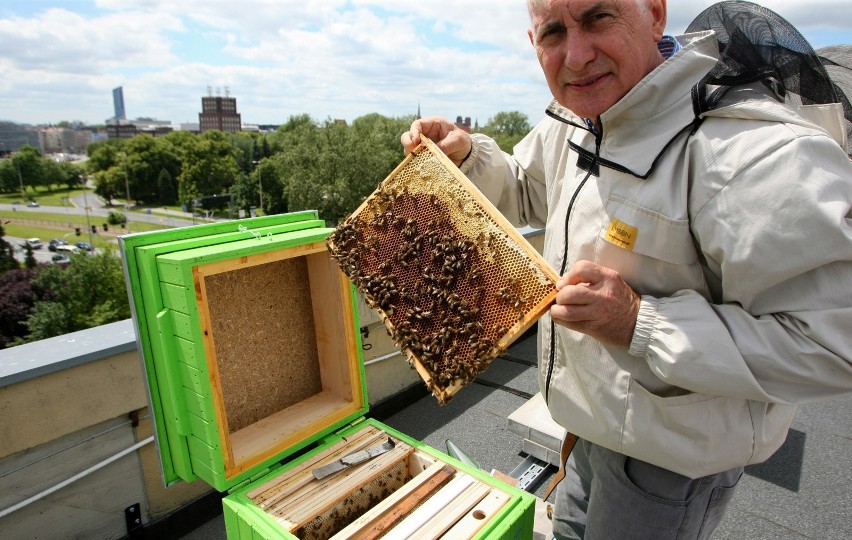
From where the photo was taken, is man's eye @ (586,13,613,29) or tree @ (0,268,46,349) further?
tree @ (0,268,46,349)

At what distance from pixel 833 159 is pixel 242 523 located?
2.29m

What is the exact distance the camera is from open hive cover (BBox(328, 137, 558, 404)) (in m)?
1.67

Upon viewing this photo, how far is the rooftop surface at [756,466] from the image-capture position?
294 cm

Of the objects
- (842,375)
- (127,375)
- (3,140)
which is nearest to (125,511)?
(127,375)

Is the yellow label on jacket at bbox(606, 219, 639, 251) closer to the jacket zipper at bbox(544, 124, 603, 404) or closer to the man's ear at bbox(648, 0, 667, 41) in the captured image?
the jacket zipper at bbox(544, 124, 603, 404)

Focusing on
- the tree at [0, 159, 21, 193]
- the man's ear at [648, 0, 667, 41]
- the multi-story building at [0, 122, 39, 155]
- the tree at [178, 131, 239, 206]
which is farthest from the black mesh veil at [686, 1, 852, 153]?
the multi-story building at [0, 122, 39, 155]

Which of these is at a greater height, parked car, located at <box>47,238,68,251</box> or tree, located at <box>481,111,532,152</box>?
tree, located at <box>481,111,532,152</box>

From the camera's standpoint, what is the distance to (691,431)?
1.50m

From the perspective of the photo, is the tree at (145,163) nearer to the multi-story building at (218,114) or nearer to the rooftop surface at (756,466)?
the multi-story building at (218,114)

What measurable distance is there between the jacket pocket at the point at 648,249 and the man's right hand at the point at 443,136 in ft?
2.84

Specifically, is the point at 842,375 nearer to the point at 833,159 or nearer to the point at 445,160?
the point at 833,159

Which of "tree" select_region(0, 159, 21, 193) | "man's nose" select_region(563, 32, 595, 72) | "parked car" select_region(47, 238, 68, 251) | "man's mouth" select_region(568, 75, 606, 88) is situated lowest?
"parked car" select_region(47, 238, 68, 251)

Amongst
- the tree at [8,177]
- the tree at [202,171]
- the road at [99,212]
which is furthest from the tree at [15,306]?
the tree at [8,177]

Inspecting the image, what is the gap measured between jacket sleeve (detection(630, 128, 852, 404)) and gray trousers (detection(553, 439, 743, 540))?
0.49m
